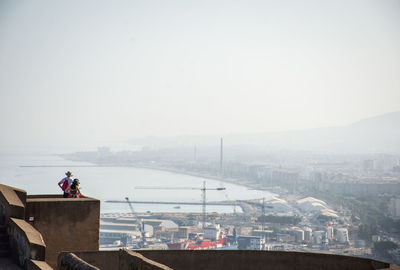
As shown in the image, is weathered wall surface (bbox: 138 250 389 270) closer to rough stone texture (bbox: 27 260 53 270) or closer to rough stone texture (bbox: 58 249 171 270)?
rough stone texture (bbox: 58 249 171 270)

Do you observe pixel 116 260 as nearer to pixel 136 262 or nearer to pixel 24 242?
pixel 24 242

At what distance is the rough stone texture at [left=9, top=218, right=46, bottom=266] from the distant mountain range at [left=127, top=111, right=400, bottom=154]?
365 feet

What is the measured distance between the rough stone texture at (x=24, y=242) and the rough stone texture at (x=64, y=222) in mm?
193

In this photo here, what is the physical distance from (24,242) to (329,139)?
5711 inches

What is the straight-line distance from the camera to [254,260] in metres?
5.33

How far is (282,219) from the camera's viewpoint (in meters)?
51.1

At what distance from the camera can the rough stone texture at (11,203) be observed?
5102 millimetres

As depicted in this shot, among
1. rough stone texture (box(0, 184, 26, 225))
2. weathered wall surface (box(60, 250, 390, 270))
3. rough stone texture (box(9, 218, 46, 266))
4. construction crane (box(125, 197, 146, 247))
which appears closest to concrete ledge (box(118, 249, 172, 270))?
rough stone texture (box(9, 218, 46, 266))

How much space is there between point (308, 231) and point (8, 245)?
38038mm

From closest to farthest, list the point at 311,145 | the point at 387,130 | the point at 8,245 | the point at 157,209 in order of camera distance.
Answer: the point at 8,245 < the point at 157,209 < the point at 387,130 < the point at 311,145

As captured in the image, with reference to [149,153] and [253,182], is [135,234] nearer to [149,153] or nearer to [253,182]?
[253,182]

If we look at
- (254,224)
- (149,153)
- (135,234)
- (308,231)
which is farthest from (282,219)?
(149,153)

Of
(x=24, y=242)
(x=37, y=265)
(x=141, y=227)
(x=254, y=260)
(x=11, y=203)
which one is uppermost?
(x=11, y=203)

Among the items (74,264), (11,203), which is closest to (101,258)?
(11,203)
